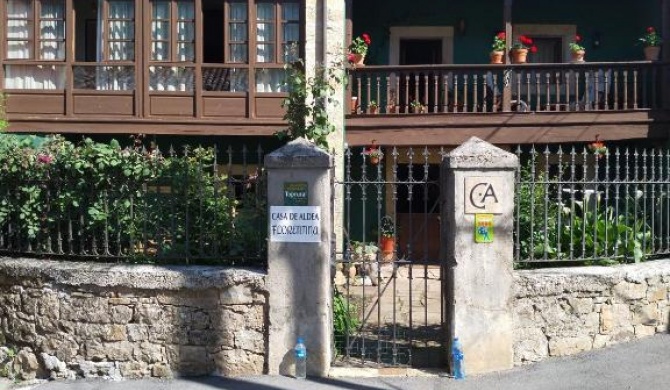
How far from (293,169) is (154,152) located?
1.51 metres

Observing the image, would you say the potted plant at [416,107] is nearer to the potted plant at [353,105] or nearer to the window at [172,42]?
the potted plant at [353,105]

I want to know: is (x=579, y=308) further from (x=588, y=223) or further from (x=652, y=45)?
(x=652, y=45)

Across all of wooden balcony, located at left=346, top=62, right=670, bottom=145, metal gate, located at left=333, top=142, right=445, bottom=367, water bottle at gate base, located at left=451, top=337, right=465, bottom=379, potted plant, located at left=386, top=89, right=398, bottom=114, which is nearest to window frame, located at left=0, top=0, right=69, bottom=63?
wooden balcony, located at left=346, top=62, right=670, bottom=145

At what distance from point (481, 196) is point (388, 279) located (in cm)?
360

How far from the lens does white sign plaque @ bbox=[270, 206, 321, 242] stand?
6492 mm

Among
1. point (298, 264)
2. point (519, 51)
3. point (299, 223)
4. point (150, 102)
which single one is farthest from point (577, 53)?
point (298, 264)

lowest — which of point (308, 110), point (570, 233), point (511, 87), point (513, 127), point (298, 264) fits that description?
point (298, 264)

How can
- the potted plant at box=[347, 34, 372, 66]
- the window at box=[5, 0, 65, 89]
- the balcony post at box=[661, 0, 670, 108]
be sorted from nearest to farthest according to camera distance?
1. the balcony post at box=[661, 0, 670, 108]
2. the potted plant at box=[347, 34, 372, 66]
3. the window at box=[5, 0, 65, 89]

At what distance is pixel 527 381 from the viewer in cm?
629

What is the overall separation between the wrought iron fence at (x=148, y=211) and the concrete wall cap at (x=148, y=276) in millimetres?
230

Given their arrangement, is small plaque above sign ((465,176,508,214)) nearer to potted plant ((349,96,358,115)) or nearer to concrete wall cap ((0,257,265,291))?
concrete wall cap ((0,257,265,291))

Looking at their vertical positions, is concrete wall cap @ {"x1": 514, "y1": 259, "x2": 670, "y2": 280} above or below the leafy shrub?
above

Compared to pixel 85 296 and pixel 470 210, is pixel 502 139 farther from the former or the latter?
pixel 85 296

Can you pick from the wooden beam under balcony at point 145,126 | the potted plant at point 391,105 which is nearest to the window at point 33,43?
the wooden beam under balcony at point 145,126
